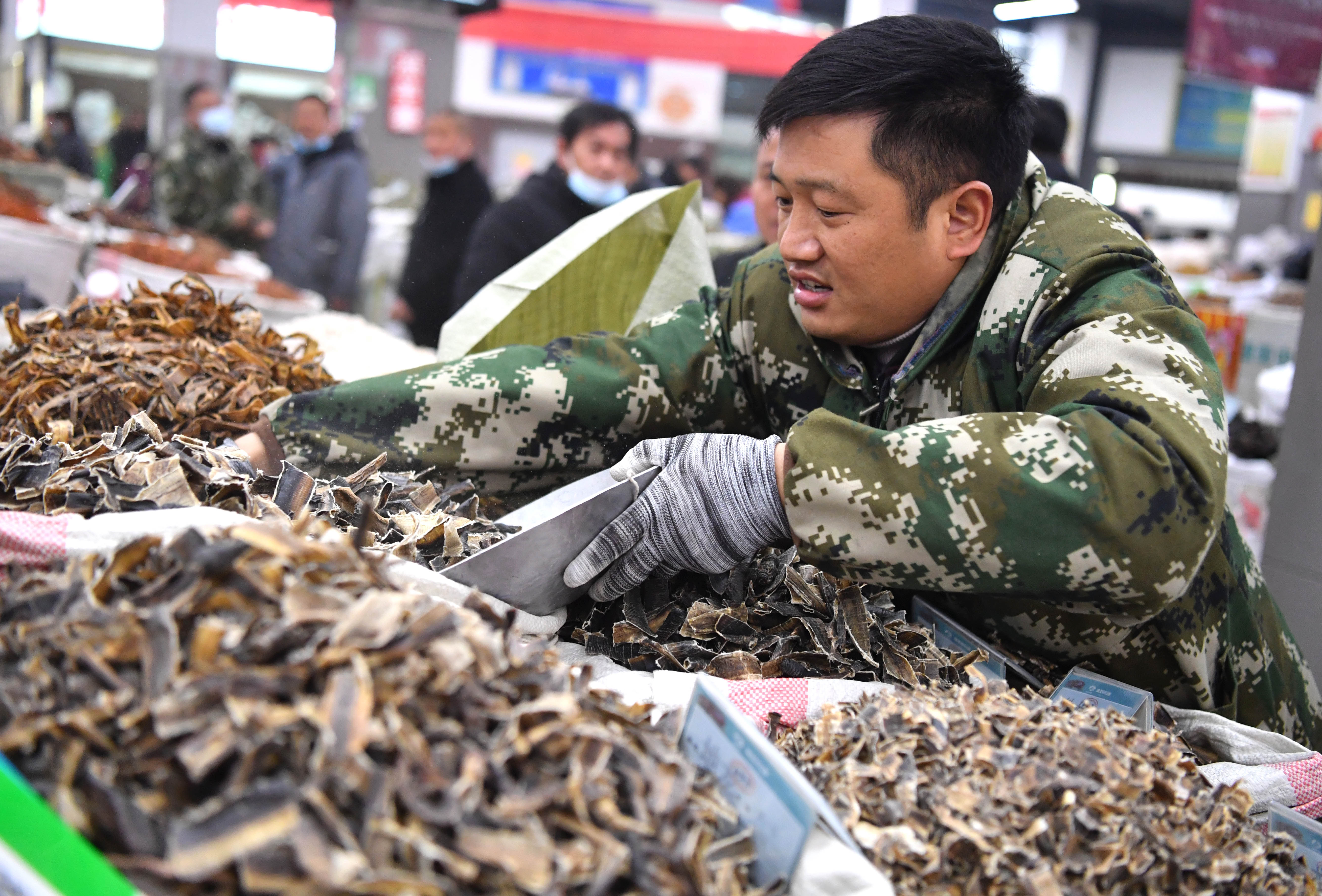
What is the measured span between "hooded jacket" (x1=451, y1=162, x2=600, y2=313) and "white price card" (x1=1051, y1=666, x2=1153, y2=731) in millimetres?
2463

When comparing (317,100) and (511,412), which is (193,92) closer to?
(317,100)

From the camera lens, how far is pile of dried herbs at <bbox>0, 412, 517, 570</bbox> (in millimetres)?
1204

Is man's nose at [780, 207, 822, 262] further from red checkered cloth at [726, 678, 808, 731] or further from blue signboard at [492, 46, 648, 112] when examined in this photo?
blue signboard at [492, 46, 648, 112]

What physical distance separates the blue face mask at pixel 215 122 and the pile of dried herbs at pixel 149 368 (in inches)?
233

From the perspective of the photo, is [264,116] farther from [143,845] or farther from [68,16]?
[143,845]

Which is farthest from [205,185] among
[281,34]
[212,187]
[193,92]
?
[281,34]

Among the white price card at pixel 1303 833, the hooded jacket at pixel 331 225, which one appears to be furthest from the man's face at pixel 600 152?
the white price card at pixel 1303 833

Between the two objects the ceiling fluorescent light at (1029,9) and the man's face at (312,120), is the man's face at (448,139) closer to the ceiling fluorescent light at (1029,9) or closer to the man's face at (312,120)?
the man's face at (312,120)

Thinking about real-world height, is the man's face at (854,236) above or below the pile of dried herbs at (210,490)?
above

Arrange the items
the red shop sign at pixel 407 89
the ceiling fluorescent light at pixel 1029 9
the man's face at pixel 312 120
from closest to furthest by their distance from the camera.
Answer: the ceiling fluorescent light at pixel 1029 9, the man's face at pixel 312 120, the red shop sign at pixel 407 89

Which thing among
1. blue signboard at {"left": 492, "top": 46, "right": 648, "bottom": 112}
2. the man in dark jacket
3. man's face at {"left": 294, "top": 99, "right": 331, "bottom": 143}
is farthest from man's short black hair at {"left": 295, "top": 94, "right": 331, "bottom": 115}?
blue signboard at {"left": 492, "top": 46, "right": 648, "bottom": 112}

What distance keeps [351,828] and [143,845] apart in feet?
0.48

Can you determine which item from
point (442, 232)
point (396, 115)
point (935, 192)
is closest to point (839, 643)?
point (935, 192)

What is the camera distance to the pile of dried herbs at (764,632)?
1276 mm
